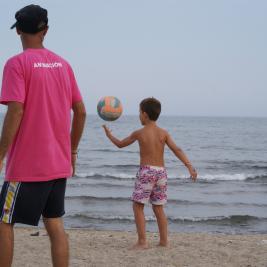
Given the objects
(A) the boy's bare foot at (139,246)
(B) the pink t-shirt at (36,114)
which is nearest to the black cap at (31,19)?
(B) the pink t-shirt at (36,114)

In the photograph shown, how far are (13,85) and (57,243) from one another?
1117 millimetres

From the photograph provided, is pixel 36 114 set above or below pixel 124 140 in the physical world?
above

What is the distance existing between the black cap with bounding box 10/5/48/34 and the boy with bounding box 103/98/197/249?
2435 millimetres

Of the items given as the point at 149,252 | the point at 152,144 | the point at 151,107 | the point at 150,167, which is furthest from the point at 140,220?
the point at 151,107

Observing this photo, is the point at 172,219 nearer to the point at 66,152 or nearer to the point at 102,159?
the point at 66,152

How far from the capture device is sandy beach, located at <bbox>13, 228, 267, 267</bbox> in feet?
17.0

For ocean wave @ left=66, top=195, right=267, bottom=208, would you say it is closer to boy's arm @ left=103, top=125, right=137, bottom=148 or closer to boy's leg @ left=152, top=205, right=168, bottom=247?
boy's leg @ left=152, top=205, right=168, bottom=247

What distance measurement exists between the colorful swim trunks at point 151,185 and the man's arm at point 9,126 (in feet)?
8.64

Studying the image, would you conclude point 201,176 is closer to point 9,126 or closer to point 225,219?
point 225,219

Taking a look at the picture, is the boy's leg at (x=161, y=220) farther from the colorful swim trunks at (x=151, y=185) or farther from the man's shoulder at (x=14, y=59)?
the man's shoulder at (x=14, y=59)

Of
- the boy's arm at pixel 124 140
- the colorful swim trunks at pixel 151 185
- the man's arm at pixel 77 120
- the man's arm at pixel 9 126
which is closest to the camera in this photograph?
the man's arm at pixel 9 126

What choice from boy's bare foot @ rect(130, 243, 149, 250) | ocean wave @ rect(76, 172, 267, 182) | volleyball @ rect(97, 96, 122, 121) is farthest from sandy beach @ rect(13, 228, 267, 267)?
ocean wave @ rect(76, 172, 267, 182)

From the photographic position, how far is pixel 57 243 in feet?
11.6

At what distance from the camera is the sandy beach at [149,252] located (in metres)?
5.17
